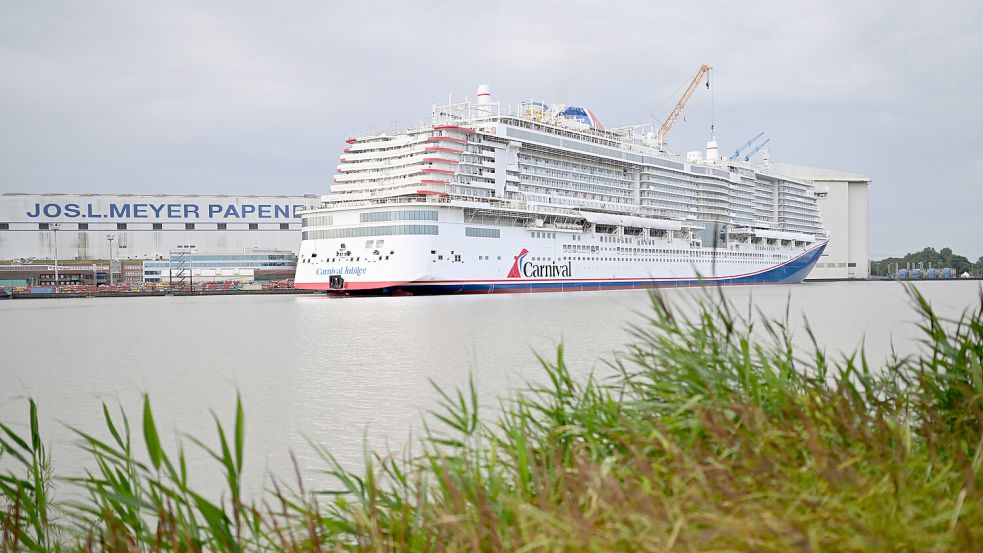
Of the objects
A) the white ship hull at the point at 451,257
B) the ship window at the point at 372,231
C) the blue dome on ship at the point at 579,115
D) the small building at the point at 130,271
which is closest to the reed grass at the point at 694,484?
the white ship hull at the point at 451,257

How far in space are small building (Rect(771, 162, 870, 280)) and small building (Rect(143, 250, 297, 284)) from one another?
58.0m

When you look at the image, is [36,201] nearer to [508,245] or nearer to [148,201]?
[148,201]

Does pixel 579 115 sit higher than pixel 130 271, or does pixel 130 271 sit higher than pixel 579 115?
pixel 579 115

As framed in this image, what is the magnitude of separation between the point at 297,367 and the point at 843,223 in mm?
90366

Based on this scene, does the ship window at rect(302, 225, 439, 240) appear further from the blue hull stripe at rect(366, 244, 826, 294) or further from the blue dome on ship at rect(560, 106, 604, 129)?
the blue dome on ship at rect(560, 106, 604, 129)

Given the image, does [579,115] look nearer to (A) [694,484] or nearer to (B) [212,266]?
(B) [212,266]

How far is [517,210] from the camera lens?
→ 40.9 metres

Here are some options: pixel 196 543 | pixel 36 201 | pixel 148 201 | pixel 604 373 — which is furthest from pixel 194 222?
pixel 196 543

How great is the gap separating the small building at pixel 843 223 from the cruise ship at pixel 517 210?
35184 millimetres

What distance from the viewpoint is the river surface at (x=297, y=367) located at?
647 centimetres

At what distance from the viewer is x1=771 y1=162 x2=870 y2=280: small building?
9006cm

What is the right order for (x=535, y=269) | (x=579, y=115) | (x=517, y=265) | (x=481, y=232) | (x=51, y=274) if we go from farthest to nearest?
(x=51, y=274), (x=579, y=115), (x=535, y=269), (x=517, y=265), (x=481, y=232)

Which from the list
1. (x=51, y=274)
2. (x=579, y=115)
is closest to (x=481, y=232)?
(x=579, y=115)

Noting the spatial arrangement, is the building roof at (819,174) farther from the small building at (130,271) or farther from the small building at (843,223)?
the small building at (130,271)
